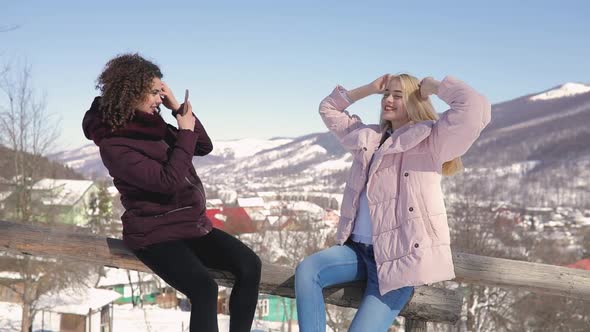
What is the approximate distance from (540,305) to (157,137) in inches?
707

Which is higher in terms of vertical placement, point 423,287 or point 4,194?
point 4,194

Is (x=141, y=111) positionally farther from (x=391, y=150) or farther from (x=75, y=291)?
(x=75, y=291)

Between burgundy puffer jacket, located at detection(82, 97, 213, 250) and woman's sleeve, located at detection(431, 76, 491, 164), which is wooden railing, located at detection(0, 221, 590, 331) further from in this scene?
woman's sleeve, located at detection(431, 76, 491, 164)

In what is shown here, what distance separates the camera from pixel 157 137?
271 cm

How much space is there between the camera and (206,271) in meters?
2.58

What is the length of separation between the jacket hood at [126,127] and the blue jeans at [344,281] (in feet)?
3.19

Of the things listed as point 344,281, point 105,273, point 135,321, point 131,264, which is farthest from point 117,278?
point 344,281

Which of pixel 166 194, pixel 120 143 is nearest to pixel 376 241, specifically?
pixel 166 194

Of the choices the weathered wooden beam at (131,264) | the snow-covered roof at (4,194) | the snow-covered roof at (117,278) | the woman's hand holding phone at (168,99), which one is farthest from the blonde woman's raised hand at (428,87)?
the snow-covered roof at (117,278)

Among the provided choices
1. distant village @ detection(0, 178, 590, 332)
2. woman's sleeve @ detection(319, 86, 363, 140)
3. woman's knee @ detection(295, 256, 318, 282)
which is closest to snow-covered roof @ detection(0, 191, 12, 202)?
distant village @ detection(0, 178, 590, 332)

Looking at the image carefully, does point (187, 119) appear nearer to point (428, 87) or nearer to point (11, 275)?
point (428, 87)

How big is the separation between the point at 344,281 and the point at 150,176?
104 cm

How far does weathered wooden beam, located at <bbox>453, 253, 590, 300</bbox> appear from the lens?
2.81 metres

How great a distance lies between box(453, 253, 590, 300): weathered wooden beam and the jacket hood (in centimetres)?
166
